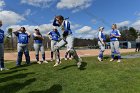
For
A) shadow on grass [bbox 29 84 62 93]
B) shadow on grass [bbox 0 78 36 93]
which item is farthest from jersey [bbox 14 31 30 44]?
shadow on grass [bbox 29 84 62 93]

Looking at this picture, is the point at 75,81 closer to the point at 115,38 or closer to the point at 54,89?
the point at 54,89

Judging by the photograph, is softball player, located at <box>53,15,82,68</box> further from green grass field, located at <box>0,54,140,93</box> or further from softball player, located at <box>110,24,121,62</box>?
softball player, located at <box>110,24,121,62</box>

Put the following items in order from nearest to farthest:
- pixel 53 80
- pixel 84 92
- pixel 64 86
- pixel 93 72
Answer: pixel 84 92 < pixel 64 86 < pixel 53 80 < pixel 93 72

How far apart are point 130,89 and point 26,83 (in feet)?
10.8

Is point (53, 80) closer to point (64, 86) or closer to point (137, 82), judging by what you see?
point (64, 86)

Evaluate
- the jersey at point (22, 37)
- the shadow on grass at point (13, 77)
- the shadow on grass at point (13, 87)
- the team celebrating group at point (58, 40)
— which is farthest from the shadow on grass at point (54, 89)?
the jersey at point (22, 37)

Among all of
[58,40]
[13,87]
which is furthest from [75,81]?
[58,40]

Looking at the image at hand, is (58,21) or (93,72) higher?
(58,21)

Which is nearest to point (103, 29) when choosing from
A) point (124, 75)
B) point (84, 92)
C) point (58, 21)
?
point (58, 21)

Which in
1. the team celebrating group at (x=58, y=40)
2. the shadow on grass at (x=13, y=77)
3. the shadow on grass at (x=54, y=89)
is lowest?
the shadow on grass at (x=54, y=89)

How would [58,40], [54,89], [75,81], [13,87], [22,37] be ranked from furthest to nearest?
[58,40] < [22,37] < [75,81] < [13,87] < [54,89]

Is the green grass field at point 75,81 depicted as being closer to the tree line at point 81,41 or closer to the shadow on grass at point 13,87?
the shadow on grass at point 13,87

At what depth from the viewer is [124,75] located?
1045 cm

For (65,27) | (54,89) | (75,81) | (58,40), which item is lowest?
(54,89)
